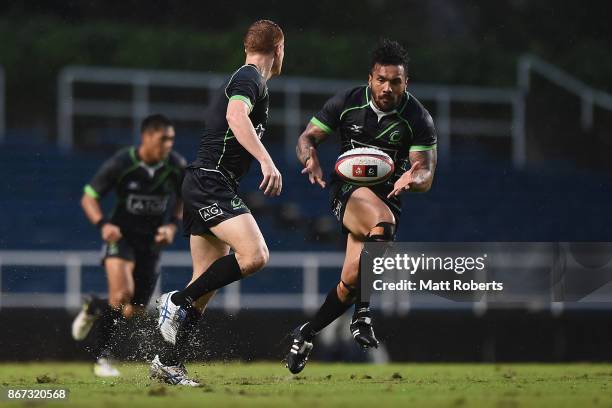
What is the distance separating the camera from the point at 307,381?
8648 millimetres

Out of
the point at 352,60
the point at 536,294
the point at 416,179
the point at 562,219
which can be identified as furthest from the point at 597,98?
the point at 416,179

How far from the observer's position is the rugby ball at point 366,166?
8523 millimetres

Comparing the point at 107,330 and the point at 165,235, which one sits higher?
the point at 165,235

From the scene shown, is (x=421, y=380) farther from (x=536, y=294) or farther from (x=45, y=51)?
(x=45, y=51)

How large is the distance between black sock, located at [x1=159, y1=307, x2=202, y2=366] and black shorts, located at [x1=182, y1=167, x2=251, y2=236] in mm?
552

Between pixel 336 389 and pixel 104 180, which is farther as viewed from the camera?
pixel 104 180

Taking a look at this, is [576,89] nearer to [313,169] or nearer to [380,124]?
[380,124]

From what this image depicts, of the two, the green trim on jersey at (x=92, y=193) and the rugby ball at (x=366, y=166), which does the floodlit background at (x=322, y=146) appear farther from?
the rugby ball at (x=366, y=166)

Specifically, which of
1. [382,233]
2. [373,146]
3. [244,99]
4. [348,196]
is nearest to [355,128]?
[373,146]

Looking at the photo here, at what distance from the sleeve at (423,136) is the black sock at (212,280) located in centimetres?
161

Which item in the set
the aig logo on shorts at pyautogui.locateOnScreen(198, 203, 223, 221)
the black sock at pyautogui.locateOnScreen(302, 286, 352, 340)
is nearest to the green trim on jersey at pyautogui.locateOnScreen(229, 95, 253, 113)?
the aig logo on shorts at pyautogui.locateOnScreen(198, 203, 223, 221)

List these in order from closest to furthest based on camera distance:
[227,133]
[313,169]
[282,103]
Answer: [227,133] → [313,169] → [282,103]

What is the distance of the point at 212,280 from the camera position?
303 inches

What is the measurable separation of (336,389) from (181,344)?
3.21 ft
